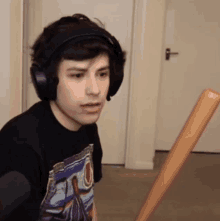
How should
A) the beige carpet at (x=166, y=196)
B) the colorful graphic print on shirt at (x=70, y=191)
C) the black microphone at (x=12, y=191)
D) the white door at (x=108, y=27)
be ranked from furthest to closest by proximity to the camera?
the white door at (x=108, y=27) → the beige carpet at (x=166, y=196) → the colorful graphic print on shirt at (x=70, y=191) → the black microphone at (x=12, y=191)

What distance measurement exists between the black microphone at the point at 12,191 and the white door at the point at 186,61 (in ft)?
6.94

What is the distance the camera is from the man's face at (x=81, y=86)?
49cm

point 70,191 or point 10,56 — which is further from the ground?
point 10,56

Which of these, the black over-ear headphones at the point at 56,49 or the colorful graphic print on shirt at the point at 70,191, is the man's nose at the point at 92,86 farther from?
the colorful graphic print on shirt at the point at 70,191

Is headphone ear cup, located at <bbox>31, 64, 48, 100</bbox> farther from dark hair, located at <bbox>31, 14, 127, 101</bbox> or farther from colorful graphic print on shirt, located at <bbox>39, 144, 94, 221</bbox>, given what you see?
colorful graphic print on shirt, located at <bbox>39, 144, 94, 221</bbox>

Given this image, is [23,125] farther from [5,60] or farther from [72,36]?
[5,60]

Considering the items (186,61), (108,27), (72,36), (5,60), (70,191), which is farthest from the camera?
(186,61)

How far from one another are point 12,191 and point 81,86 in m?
0.23

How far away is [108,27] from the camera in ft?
6.40

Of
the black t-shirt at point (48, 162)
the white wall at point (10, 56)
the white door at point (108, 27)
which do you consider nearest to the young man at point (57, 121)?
the black t-shirt at point (48, 162)

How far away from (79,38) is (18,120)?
0.67ft

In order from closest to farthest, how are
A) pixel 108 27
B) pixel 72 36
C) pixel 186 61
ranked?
pixel 72 36 → pixel 108 27 → pixel 186 61

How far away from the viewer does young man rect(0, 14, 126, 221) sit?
1.51 feet

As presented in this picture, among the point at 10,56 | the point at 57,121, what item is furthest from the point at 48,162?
the point at 10,56
